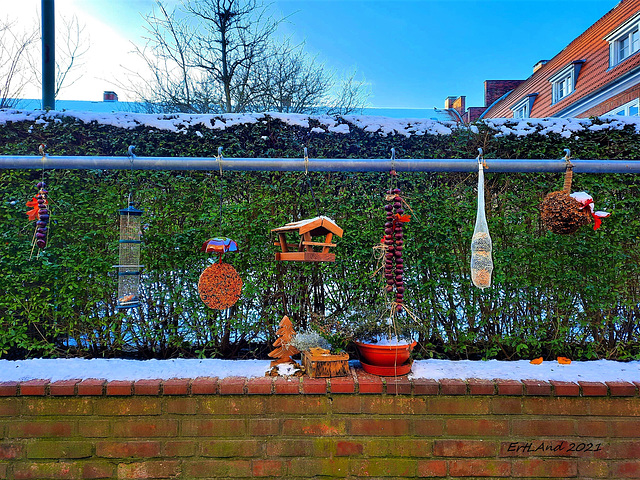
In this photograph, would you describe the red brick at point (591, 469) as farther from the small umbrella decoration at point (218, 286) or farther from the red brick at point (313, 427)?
the small umbrella decoration at point (218, 286)

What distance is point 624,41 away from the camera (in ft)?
35.0

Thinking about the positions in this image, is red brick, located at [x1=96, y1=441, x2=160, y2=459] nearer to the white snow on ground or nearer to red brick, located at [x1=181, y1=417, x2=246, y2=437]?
red brick, located at [x1=181, y1=417, x2=246, y2=437]

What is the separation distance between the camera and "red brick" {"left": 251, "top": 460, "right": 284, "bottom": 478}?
2.53 m

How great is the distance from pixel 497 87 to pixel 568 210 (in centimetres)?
2251

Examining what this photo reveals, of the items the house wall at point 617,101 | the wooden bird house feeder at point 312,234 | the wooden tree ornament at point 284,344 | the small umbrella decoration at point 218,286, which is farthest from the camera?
the house wall at point 617,101

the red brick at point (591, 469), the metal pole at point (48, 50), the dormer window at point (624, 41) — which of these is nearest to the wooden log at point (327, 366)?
the red brick at point (591, 469)

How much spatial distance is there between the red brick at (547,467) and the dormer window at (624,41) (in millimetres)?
12234

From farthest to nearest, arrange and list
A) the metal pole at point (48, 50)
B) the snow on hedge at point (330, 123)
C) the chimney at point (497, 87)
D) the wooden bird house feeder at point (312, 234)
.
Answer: the chimney at point (497, 87), the metal pole at point (48, 50), the snow on hedge at point (330, 123), the wooden bird house feeder at point (312, 234)

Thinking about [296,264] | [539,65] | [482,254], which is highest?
[539,65]

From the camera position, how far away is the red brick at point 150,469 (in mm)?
2529

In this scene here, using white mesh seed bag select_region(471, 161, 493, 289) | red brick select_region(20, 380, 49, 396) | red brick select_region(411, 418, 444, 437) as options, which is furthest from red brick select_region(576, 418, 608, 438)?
red brick select_region(20, 380, 49, 396)

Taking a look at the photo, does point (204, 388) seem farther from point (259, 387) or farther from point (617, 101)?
point (617, 101)

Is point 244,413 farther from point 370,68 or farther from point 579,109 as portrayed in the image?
point 579,109

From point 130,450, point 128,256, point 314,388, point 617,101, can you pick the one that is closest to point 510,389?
point 314,388
